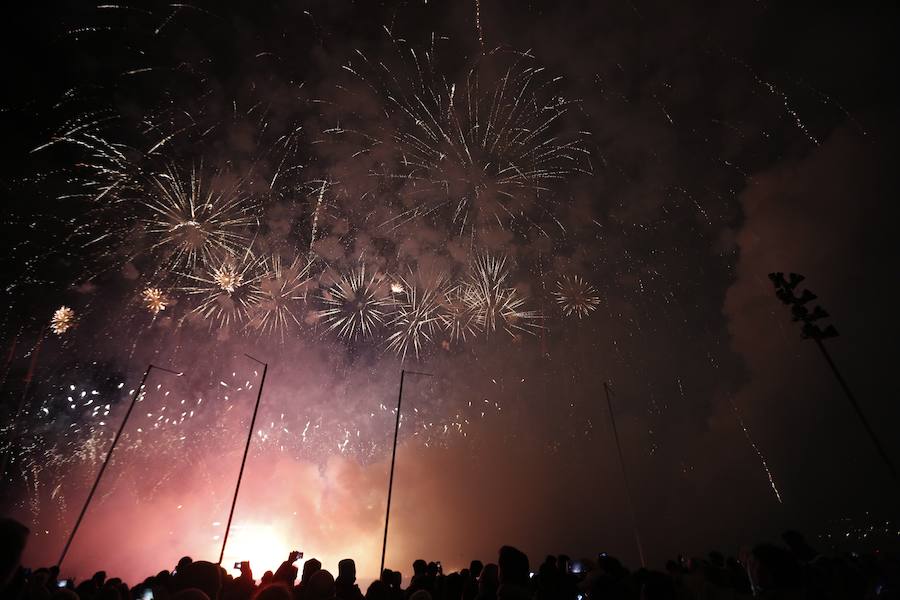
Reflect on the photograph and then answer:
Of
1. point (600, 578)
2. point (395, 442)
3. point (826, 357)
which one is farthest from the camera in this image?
point (395, 442)

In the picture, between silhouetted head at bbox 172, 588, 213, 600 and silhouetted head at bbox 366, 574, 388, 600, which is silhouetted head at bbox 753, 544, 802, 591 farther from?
silhouetted head at bbox 172, 588, 213, 600

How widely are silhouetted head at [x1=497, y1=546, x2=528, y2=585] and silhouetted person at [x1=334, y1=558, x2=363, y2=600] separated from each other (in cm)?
311

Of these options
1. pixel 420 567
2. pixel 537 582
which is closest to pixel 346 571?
pixel 420 567

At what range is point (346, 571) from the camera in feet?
23.4

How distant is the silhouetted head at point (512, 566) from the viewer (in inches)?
177

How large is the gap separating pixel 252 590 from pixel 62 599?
2856 mm

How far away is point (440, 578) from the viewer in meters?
7.72

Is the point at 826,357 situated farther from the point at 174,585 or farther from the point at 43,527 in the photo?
the point at 43,527

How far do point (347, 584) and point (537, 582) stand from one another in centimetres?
297

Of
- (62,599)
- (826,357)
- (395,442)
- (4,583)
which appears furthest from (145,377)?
(826,357)

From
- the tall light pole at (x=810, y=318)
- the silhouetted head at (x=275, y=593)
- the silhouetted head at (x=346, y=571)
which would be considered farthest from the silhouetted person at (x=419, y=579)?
the tall light pole at (x=810, y=318)

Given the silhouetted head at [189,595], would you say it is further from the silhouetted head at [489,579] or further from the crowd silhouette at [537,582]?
the silhouetted head at [489,579]

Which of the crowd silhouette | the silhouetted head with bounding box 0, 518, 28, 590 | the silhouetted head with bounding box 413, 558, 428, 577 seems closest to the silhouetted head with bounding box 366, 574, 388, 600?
the crowd silhouette

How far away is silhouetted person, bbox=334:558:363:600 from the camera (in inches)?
259
